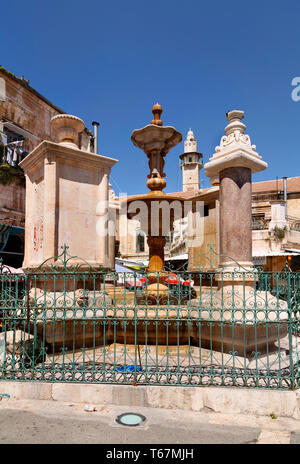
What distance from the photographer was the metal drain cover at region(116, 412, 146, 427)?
3597 millimetres

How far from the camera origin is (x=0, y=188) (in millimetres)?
15984

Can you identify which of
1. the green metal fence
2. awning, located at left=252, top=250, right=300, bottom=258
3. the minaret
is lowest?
the green metal fence

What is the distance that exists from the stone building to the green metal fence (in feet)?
37.1

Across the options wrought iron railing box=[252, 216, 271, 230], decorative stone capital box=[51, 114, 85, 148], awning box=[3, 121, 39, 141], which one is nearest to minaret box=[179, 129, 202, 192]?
wrought iron railing box=[252, 216, 271, 230]

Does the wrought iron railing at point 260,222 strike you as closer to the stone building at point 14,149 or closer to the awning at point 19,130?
→ the awning at point 19,130

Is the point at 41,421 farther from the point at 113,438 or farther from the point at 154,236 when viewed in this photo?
the point at 154,236

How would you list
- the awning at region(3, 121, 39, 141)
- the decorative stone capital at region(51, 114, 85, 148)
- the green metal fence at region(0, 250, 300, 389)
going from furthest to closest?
the awning at region(3, 121, 39, 141) < the decorative stone capital at region(51, 114, 85, 148) < the green metal fence at region(0, 250, 300, 389)

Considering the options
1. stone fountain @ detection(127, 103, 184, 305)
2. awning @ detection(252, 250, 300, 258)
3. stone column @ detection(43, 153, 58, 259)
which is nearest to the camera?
stone column @ detection(43, 153, 58, 259)

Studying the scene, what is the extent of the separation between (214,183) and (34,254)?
197 inches

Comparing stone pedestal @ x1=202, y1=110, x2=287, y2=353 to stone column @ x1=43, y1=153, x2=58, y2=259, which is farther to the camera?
stone column @ x1=43, y1=153, x2=58, y2=259

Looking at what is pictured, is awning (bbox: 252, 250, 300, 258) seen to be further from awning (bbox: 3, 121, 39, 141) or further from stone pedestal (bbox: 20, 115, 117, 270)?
stone pedestal (bbox: 20, 115, 117, 270)

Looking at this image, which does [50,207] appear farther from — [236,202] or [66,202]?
[236,202]
